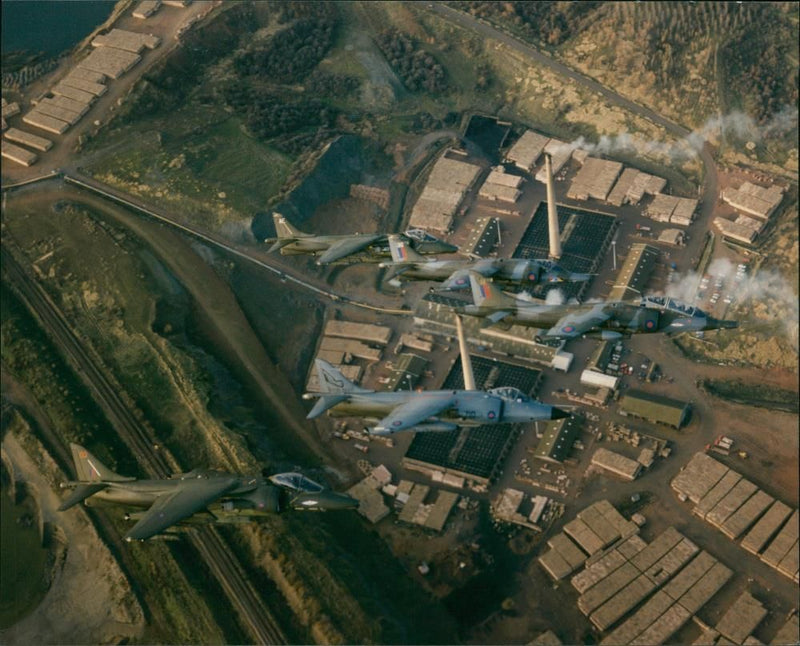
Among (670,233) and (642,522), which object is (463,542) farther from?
(670,233)

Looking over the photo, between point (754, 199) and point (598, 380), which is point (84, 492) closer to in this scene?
point (598, 380)

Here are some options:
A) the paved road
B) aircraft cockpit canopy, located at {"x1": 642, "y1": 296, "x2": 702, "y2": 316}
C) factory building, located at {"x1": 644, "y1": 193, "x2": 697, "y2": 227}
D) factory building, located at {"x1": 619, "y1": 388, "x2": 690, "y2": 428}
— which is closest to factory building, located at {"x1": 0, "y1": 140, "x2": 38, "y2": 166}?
the paved road

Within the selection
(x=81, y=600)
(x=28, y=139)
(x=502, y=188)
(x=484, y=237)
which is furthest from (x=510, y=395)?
(x=28, y=139)

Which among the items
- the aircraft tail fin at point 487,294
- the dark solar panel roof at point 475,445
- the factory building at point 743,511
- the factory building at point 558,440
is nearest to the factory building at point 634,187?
the dark solar panel roof at point 475,445

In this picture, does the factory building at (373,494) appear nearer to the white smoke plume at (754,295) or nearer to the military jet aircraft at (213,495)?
the military jet aircraft at (213,495)

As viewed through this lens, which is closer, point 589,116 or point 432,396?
point 432,396

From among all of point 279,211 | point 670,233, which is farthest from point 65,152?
point 670,233
